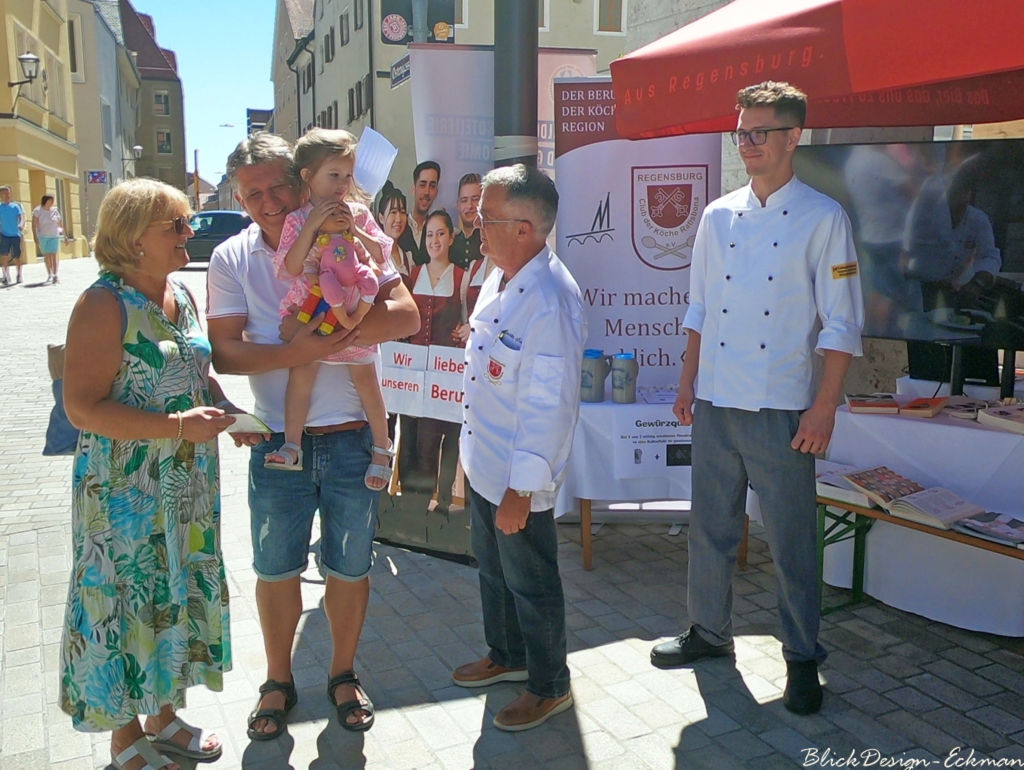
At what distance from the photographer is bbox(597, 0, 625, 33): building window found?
2772 cm

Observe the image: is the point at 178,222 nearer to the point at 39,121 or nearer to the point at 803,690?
the point at 803,690

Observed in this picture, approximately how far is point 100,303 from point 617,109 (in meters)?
2.36

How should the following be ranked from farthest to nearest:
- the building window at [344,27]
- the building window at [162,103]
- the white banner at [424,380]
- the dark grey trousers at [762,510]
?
the building window at [162,103] → the building window at [344,27] → the white banner at [424,380] → the dark grey trousers at [762,510]

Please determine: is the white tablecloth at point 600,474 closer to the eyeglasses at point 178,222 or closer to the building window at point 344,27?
the eyeglasses at point 178,222

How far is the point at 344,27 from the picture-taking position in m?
33.3

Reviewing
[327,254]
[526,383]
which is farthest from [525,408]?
[327,254]

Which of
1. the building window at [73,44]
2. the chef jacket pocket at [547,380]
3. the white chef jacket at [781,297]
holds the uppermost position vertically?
the building window at [73,44]

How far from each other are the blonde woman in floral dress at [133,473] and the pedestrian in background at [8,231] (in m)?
16.9

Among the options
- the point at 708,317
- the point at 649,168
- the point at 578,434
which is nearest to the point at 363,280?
the point at 708,317

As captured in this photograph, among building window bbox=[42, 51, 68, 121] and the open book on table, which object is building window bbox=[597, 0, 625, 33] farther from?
the open book on table

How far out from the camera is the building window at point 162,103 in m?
67.9

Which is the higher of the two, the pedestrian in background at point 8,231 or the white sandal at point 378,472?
the pedestrian in background at point 8,231

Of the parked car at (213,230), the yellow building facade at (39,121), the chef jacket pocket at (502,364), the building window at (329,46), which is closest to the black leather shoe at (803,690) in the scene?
the chef jacket pocket at (502,364)

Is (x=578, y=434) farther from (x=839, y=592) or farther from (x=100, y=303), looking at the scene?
(x=100, y=303)
